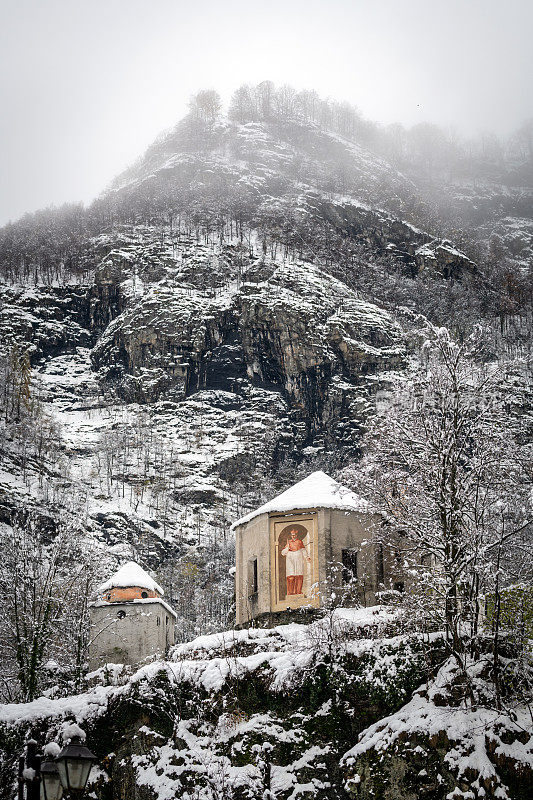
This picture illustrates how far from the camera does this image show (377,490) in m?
20.5

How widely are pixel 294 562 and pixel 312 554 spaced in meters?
0.88

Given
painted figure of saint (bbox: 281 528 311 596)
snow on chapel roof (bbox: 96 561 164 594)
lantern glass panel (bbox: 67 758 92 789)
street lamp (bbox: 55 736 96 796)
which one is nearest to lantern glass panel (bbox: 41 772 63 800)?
street lamp (bbox: 55 736 96 796)

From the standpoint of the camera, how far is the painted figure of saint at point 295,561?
3356cm

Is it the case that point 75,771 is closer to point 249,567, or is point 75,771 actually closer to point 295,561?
point 295,561

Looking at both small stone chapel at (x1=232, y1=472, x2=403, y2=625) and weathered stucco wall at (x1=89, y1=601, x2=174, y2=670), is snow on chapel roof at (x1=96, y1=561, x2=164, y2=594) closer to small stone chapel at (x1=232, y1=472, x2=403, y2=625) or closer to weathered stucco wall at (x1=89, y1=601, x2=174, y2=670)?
weathered stucco wall at (x1=89, y1=601, x2=174, y2=670)

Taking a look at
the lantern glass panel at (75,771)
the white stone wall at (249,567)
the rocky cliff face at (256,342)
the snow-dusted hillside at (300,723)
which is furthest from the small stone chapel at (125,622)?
the rocky cliff face at (256,342)

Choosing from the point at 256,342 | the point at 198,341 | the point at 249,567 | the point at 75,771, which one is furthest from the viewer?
the point at 256,342

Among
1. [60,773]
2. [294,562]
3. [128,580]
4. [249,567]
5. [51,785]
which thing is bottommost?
[51,785]

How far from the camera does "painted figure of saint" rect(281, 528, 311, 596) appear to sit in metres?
33.6

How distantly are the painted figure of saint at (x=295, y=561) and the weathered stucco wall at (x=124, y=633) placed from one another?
44.3ft

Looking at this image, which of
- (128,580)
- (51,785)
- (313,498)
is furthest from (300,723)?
(128,580)

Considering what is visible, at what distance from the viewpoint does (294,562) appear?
111 feet

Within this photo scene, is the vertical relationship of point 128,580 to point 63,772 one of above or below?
above

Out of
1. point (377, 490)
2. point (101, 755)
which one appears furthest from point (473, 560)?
point (101, 755)
